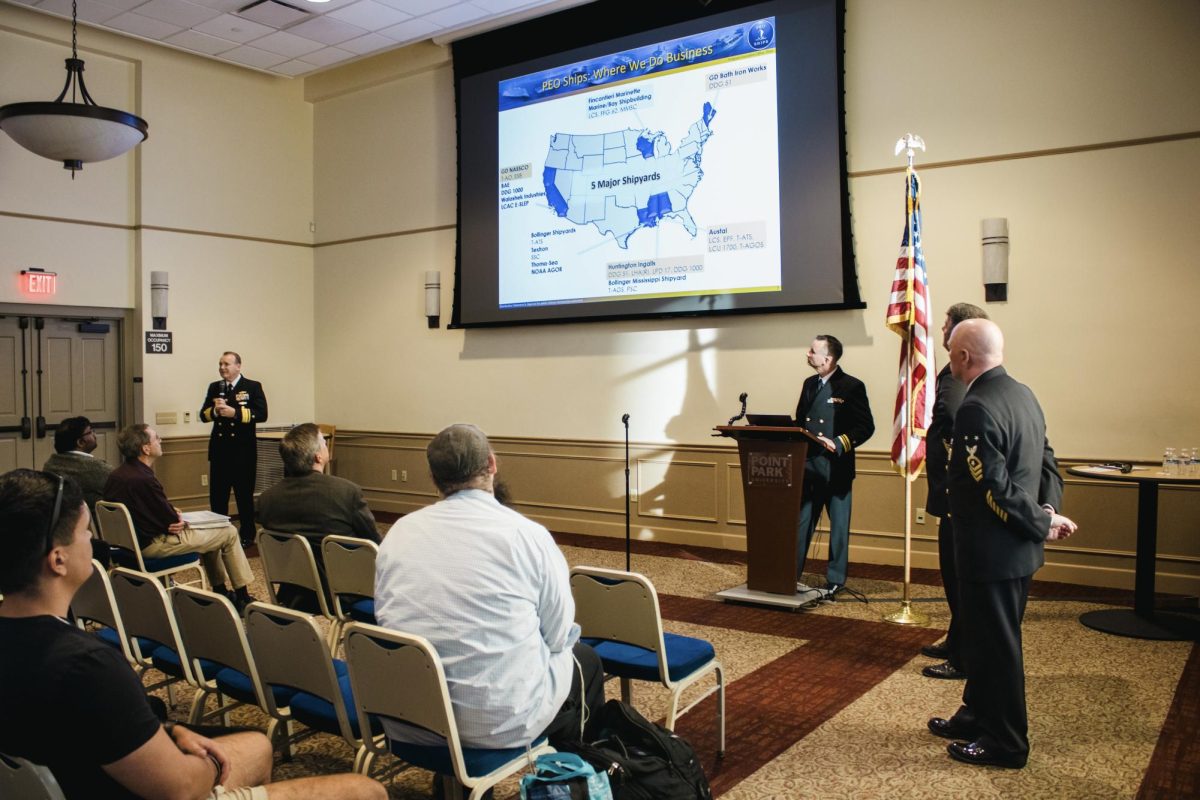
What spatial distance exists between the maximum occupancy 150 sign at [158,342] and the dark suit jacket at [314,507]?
18.0 ft

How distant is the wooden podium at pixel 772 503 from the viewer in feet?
17.6

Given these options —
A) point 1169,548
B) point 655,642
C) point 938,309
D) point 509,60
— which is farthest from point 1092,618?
point 509,60

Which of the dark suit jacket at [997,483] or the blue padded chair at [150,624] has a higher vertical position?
the dark suit jacket at [997,483]

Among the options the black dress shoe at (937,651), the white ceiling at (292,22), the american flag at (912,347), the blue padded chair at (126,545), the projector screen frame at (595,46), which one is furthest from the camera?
the white ceiling at (292,22)

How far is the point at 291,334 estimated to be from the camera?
10.0 meters

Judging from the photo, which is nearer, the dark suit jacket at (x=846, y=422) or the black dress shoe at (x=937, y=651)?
the black dress shoe at (x=937, y=651)

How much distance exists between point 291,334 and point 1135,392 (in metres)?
7.96

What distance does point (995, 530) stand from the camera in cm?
308

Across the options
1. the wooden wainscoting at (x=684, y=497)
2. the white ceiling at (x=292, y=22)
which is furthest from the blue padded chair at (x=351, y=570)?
the white ceiling at (x=292, y=22)

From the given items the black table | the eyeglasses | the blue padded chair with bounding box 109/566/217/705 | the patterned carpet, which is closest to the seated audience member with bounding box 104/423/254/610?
the patterned carpet

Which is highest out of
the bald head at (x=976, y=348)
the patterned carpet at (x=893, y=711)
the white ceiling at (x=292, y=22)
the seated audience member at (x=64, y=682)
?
the white ceiling at (x=292, y=22)

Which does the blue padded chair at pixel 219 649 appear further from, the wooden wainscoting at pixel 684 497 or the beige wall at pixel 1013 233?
the beige wall at pixel 1013 233

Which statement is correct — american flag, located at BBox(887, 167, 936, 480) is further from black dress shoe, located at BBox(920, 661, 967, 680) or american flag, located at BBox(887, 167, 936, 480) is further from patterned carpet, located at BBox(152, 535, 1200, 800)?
black dress shoe, located at BBox(920, 661, 967, 680)

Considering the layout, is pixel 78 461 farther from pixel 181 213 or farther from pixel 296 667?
pixel 181 213
